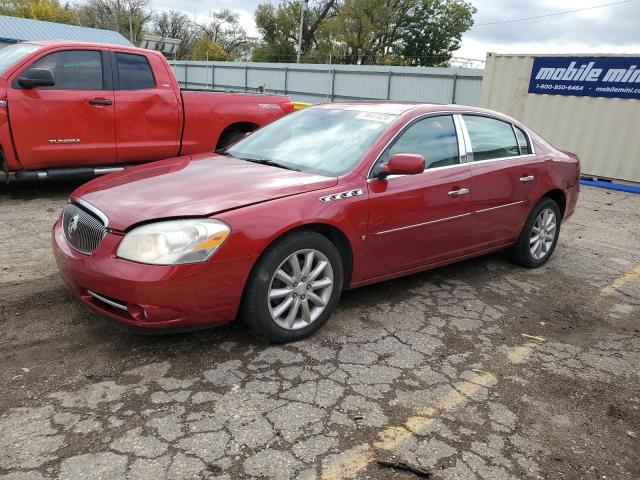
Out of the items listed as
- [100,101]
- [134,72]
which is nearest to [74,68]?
[100,101]

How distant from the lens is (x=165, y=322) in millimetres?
3113

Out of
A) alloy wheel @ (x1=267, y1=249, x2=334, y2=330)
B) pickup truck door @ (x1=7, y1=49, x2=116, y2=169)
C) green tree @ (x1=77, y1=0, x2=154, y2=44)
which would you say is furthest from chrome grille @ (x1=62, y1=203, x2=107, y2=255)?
green tree @ (x1=77, y1=0, x2=154, y2=44)

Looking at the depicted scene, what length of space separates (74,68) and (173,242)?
465 cm

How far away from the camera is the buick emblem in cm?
347

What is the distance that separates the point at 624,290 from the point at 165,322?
4113mm

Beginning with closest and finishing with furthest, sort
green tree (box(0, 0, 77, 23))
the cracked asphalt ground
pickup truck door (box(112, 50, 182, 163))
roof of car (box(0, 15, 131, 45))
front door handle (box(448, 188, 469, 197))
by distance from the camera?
the cracked asphalt ground
front door handle (box(448, 188, 469, 197))
pickup truck door (box(112, 50, 182, 163))
roof of car (box(0, 15, 131, 45))
green tree (box(0, 0, 77, 23))

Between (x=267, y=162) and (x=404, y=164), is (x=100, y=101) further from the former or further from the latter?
(x=404, y=164)

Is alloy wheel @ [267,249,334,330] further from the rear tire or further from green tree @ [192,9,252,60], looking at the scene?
green tree @ [192,9,252,60]

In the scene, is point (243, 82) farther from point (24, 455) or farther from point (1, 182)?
point (24, 455)

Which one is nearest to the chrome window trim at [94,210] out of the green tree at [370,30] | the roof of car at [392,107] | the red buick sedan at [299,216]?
the red buick sedan at [299,216]

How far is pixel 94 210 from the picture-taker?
3.39 meters

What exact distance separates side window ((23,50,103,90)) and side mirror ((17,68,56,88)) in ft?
0.59

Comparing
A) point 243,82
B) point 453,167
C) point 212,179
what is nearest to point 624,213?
point 453,167

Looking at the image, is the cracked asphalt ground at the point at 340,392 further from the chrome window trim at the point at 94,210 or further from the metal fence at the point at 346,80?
the metal fence at the point at 346,80
